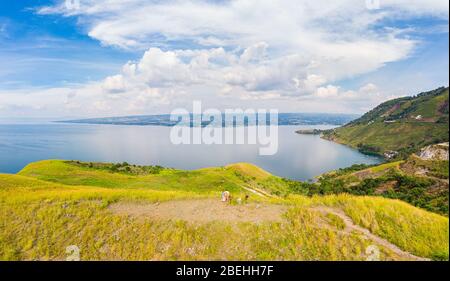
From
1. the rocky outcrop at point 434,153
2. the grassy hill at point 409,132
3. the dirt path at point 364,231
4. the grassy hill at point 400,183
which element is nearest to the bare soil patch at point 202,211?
the dirt path at point 364,231

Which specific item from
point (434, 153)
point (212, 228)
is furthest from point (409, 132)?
point (212, 228)

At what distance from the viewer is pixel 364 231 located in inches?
423

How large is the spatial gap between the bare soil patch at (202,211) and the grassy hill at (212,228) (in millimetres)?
49

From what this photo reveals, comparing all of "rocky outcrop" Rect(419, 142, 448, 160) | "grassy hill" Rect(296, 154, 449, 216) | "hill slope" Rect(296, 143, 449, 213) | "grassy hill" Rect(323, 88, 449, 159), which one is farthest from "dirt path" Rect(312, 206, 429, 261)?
"grassy hill" Rect(323, 88, 449, 159)

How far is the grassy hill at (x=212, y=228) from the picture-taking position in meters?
9.78

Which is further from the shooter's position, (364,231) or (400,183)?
(400,183)

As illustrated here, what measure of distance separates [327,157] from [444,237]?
483 feet

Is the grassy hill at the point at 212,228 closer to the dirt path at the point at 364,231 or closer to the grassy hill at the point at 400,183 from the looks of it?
the dirt path at the point at 364,231

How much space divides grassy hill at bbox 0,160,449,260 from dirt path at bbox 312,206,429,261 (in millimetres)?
43

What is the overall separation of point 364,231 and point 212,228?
21.2 ft

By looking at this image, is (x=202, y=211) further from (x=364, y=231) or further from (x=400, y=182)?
(x=400, y=182)

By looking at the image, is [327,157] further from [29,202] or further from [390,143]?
[29,202]

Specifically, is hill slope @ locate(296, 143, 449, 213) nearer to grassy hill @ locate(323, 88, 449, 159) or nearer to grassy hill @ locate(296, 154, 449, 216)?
grassy hill @ locate(296, 154, 449, 216)
